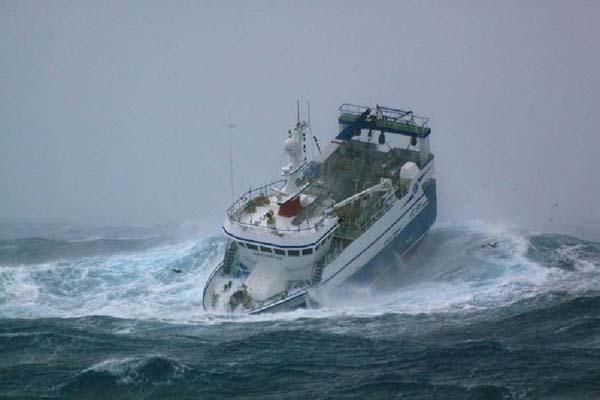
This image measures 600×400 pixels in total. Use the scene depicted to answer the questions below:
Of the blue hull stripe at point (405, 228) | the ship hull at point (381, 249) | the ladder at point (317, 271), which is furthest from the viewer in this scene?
the blue hull stripe at point (405, 228)

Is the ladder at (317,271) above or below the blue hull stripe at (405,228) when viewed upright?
below

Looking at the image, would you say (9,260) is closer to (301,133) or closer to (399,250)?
(301,133)

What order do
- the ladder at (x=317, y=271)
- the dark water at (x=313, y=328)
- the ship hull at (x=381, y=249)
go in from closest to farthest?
the dark water at (x=313, y=328), the ship hull at (x=381, y=249), the ladder at (x=317, y=271)

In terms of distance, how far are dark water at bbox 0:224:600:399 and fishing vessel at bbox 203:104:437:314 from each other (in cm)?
127

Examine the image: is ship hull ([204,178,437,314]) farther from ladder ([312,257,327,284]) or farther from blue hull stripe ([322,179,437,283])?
ladder ([312,257,327,284])

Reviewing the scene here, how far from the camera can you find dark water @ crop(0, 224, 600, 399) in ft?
96.4

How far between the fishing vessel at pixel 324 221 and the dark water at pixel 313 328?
127 cm

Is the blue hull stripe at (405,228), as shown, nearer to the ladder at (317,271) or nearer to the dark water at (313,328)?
the ladder at (317,271)

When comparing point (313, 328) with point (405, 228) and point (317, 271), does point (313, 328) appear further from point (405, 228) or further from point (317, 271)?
point (405, 228)

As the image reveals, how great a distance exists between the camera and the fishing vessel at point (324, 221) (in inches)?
1503

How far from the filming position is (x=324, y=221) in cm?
3953

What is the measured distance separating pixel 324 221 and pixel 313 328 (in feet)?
20.1

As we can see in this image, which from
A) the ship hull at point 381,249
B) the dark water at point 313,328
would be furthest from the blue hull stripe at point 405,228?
the dark water at point 313,328

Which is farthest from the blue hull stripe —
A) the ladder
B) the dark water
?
the dark water
